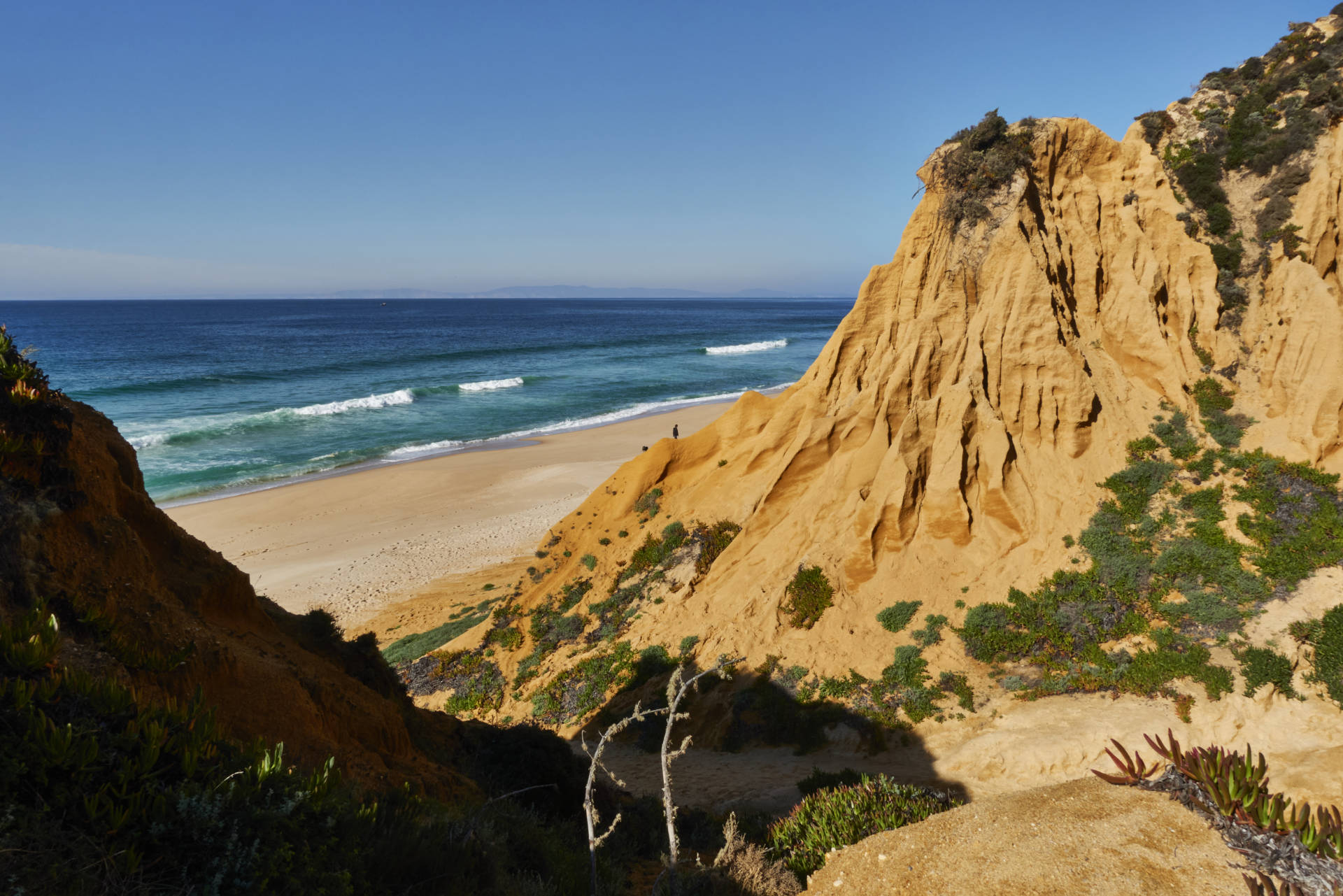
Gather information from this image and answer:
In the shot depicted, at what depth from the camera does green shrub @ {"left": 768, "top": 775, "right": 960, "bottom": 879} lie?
304 inches

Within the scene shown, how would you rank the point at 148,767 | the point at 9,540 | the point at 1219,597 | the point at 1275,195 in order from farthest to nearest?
1. the point at 1275,195
2. the point at 1219,597
3. the point at 9,540
4. the point at 148,767

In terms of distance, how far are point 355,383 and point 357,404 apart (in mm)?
10388

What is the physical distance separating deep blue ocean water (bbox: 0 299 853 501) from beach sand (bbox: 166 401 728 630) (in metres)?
4.66

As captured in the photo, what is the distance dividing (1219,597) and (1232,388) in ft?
18.7

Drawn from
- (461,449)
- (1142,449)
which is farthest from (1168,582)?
(461,449)

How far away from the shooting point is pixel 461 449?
1736 inches

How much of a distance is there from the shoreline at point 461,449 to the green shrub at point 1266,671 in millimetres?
18738

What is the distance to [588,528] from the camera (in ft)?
62.2

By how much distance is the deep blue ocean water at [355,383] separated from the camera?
141 ft

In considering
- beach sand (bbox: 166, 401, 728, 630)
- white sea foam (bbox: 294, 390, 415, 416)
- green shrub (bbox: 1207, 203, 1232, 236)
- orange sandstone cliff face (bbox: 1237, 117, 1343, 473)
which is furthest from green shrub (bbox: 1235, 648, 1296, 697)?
white sea foam (bbox: 294, 390, 415, 416)

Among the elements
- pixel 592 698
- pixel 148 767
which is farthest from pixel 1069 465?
pixel 148 767

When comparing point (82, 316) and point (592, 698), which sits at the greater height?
point (82, 316)

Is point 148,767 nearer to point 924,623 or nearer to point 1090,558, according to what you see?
point 924,623

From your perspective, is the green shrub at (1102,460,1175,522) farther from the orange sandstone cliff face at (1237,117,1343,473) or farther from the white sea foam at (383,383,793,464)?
the white sea foam at (383,383,793,464)
